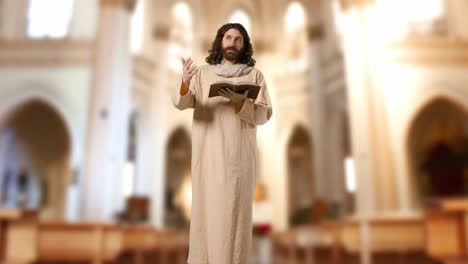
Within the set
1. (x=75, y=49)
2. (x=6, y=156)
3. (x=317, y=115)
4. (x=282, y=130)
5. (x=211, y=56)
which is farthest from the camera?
(x=282, y=130)

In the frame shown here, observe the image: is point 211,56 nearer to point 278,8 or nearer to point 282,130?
point 282,130

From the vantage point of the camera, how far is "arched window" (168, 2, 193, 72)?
21188mm

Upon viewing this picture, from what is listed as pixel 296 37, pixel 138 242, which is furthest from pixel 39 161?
pixel 296 37

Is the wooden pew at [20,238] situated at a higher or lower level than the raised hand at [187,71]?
lower

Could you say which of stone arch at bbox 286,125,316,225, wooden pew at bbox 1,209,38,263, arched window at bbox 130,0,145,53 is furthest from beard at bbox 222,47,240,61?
stone arch at bbox 286,125,316,225

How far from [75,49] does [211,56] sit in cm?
1451

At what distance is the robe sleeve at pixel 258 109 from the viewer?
2.93 metres

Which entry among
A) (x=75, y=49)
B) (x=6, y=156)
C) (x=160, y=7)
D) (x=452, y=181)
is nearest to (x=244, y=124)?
(x=75, y=49)

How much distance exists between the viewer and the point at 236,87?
287 cm

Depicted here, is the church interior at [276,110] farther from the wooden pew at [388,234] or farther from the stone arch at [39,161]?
the wooden pew at [388,234]

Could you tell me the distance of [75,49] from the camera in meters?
16.6

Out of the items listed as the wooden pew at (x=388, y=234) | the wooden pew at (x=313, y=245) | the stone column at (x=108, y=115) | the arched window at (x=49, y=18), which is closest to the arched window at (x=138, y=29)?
the arched window at (x=49, y=18)

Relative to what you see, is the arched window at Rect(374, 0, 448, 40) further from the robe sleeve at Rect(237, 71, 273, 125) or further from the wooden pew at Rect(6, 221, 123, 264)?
the robe sleeve at Rect(237, 71, 273, 125)

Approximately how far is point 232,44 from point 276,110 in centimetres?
1864
